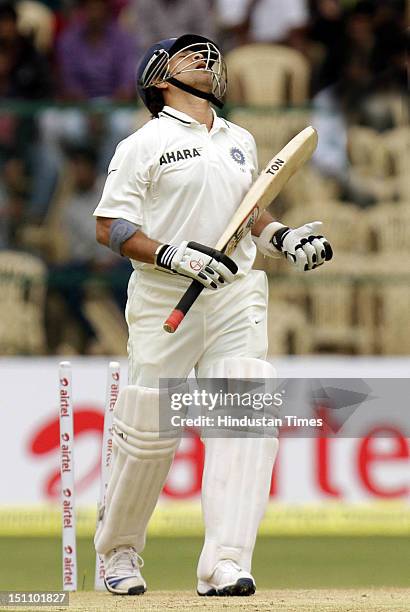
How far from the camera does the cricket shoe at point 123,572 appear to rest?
18.7 feet

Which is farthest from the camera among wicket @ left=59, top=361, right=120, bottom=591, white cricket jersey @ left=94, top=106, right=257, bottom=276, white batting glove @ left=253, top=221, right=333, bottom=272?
wicket @ left=59, top=361, right=120, bottom=591

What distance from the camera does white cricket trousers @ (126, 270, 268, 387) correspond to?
5.64 metres

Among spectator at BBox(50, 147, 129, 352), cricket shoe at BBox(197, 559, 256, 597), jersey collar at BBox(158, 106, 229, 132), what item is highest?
spectator at BBox(50, 147, 129, 352)

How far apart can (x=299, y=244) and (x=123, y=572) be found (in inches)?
56.1

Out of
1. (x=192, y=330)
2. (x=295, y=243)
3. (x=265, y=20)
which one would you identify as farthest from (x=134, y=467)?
(x=265, y=20)

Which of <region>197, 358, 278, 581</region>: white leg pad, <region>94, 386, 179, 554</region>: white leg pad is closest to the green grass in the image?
<region>94, 386, 179, 554</region>: white leg pad

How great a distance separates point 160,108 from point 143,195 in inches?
17.8

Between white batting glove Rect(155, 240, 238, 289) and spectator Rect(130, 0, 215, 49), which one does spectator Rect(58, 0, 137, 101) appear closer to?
spectator Rect(130, 0, 215, 49)

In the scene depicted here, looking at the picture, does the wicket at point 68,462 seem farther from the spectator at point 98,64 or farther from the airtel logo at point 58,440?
the spectator at point 98,64

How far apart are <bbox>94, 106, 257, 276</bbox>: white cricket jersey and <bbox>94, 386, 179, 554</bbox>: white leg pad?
54cm

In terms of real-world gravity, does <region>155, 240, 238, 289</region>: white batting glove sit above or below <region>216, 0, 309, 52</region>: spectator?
below

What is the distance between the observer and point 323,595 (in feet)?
18.2

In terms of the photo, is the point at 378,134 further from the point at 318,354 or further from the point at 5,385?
the point at 5,385

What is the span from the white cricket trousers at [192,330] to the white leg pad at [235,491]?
4.2 inches
